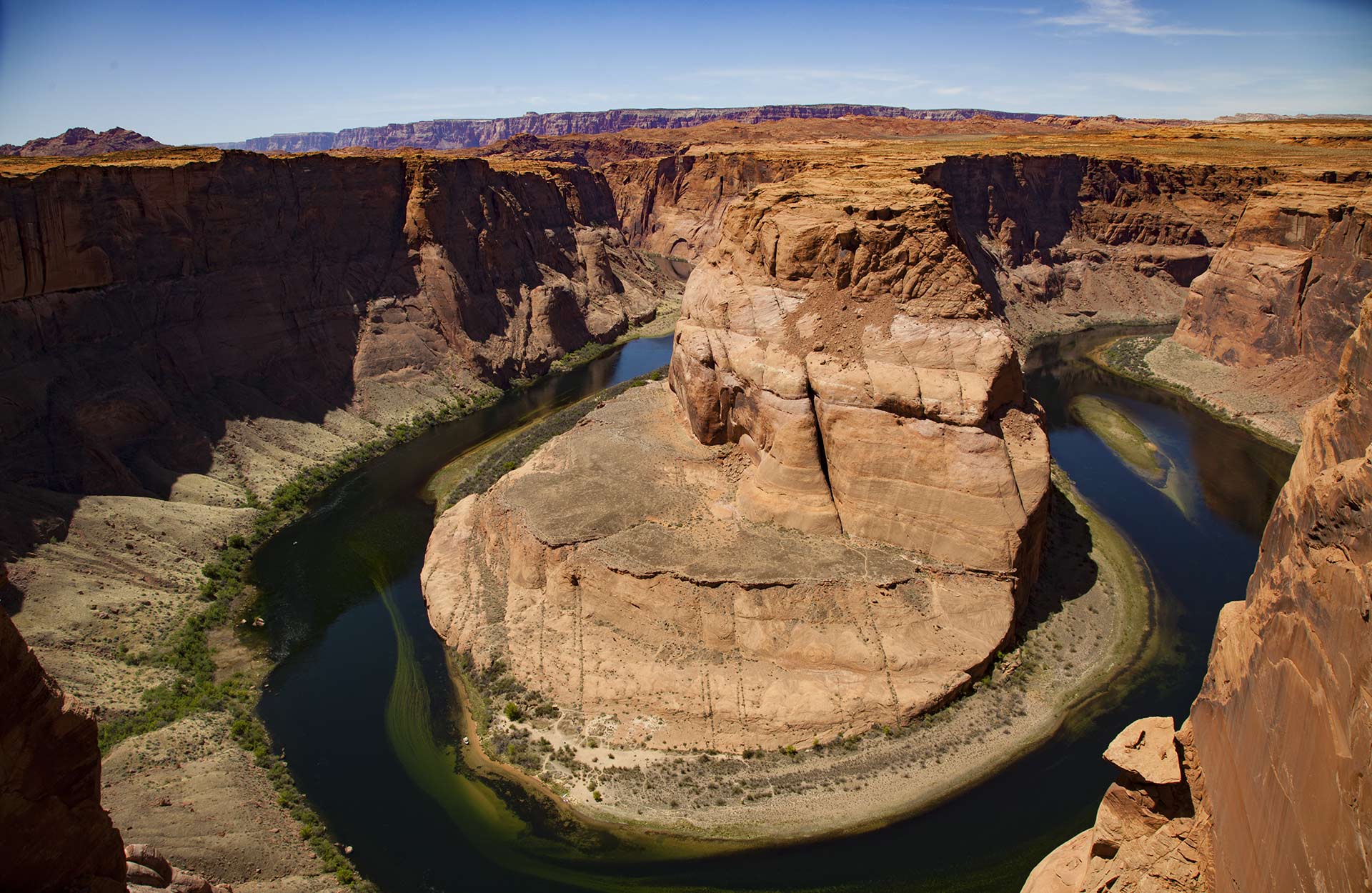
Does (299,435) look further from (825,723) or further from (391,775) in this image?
(825,723)

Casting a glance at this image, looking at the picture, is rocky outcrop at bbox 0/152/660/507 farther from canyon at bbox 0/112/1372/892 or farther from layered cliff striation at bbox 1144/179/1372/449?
layered cliff striation at bbox 1144/179/1372/449

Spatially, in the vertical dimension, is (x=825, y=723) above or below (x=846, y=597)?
below

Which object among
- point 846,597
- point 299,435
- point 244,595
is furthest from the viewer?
point 299,435

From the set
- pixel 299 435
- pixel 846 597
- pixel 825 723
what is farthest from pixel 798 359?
→ pixel 299 435

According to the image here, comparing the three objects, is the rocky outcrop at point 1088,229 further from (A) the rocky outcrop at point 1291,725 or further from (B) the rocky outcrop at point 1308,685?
(B) the rocky outcrop at point 1308,685

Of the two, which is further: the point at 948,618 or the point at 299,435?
the point at 299,435

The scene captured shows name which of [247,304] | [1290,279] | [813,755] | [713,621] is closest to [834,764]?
[813,755]
